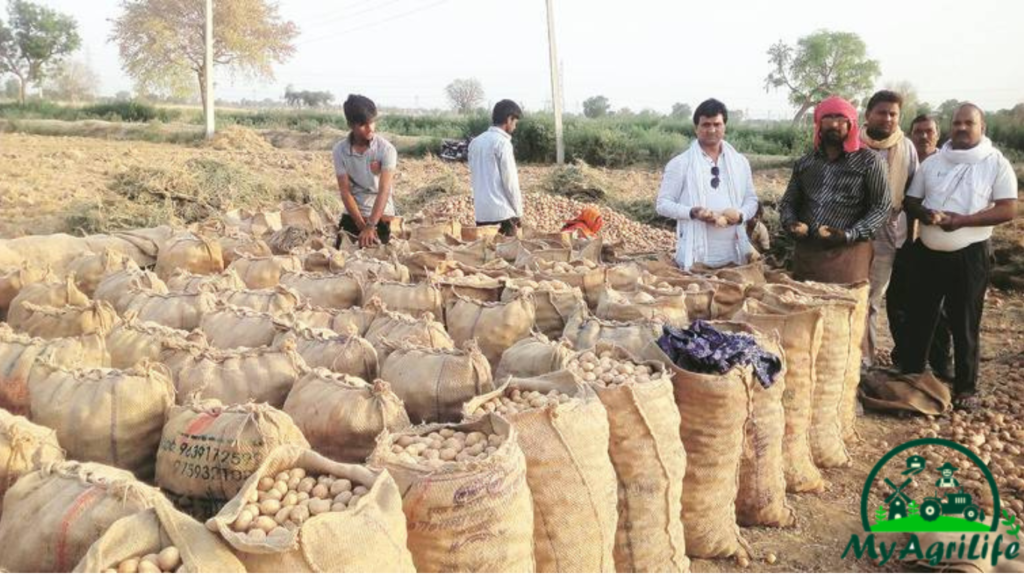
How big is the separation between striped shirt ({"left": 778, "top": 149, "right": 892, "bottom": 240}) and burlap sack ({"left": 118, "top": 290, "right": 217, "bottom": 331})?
3.19 meters

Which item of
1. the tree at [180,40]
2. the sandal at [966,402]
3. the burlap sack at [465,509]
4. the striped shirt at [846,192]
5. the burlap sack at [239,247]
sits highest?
the tree at [180,40]

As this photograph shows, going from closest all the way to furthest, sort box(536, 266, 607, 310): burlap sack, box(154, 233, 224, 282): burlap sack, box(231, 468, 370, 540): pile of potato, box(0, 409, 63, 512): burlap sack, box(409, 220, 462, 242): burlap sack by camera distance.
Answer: box(231, 468, 370, 540): pile of potato → box(0, 409, 63, 512): burlap sack → box(536, 266, 607, 310): burlap sack → box(154, 233, 224, 282): burlap sack → box(409, 220, 462, 242): burlap sack

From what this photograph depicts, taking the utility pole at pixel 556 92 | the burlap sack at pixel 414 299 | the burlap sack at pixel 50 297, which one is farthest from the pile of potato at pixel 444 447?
the utility pole at pixel 556 92

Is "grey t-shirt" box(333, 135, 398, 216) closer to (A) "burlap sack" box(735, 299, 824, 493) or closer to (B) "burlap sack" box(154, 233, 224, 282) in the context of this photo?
(B) "burlap sack" box(154, 233, 224, 282)

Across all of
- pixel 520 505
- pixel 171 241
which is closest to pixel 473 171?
pixel 171 241

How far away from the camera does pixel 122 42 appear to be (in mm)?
34125

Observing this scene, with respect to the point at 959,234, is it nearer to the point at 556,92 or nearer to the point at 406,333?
the point at 406,333

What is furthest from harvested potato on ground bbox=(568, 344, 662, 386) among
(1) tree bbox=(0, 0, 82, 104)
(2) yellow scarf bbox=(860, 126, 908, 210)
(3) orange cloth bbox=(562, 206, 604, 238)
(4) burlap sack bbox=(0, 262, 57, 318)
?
(1) tree bbox=(0, 0, 82, 104)

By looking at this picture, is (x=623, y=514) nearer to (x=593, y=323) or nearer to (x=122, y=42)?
(x=593, y=323)

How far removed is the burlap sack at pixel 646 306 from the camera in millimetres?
3559

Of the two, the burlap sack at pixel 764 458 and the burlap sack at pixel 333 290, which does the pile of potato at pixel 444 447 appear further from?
the burlap sack at pixel 333 290

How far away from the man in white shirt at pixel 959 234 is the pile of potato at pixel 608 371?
271 cm

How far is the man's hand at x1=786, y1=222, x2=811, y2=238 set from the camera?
4.42m

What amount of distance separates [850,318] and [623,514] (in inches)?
70.0
